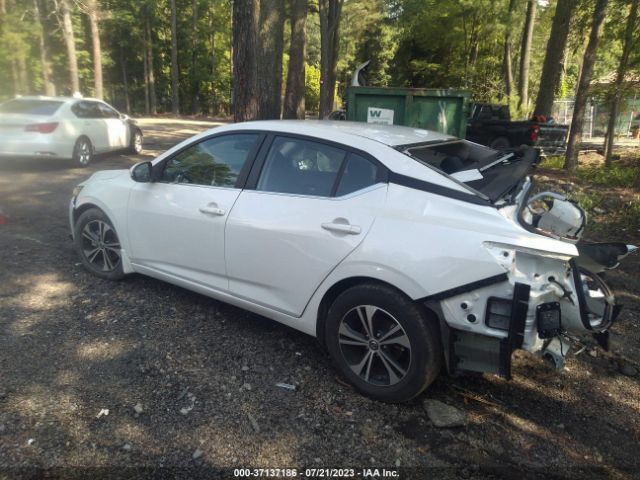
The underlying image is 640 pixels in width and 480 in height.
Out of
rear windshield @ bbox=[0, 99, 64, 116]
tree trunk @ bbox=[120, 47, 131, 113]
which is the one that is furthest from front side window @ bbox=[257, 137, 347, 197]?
tree trunk @ bbox=[120, 47, 131, 113]

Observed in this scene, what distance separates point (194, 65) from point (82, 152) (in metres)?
30.7

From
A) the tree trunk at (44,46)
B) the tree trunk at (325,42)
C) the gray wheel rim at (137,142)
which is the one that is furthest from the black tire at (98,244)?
the tree trunk at (44,46)

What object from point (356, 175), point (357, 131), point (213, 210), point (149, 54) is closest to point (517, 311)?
point (356, 175)

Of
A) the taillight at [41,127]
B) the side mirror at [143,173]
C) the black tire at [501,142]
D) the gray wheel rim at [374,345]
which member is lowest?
the gray wheel rim at [374,345]

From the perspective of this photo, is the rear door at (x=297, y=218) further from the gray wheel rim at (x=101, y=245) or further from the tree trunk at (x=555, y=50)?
the tree trunk at (x=555, y=50)

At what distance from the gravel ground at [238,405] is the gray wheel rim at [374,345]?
19 cm

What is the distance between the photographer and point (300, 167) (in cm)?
362

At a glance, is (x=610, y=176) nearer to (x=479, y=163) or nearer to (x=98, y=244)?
(x=479, y=163)

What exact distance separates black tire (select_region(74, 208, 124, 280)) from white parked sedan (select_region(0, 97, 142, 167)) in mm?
6024

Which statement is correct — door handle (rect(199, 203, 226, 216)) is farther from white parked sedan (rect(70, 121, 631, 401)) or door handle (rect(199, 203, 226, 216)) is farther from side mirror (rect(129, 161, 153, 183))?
side mirror (rect(129, 161, 153, 183))

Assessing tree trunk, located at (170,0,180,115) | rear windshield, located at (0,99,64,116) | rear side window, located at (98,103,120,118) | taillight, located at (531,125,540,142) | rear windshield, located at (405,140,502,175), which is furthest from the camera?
tree trunk, located at (170,0,180,115)

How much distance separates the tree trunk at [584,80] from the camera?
908 centimetres

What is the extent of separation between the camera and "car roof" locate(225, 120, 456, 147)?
3.54 metres

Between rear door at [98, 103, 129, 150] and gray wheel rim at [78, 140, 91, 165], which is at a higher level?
rear door at [98, 103, 129, 150]
